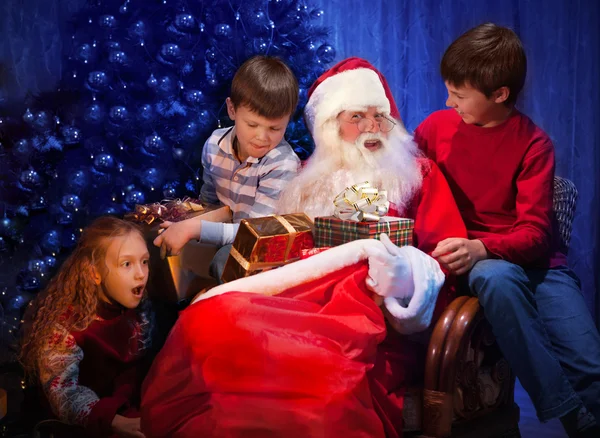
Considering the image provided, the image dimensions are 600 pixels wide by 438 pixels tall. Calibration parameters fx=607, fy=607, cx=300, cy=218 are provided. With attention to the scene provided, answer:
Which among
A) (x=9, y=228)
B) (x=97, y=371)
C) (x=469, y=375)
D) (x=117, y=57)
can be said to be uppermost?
(x=117, y=57)

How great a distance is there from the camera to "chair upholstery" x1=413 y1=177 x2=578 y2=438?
1589mm

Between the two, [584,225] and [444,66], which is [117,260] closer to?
[444,66]

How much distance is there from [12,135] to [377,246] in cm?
138

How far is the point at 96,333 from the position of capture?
1607mm

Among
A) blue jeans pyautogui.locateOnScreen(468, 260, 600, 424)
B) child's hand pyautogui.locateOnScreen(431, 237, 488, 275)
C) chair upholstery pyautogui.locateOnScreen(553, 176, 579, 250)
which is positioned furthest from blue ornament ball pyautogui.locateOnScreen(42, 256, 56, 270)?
chair upholstery pyautogui.locateOnScreen(553, 176, 579, 250)

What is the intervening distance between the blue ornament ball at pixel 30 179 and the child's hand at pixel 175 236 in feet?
1.92

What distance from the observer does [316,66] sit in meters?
2.45

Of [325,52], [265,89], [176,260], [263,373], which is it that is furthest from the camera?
[325,52]

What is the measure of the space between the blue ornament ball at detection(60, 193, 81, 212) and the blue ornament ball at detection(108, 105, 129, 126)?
0.95 feet

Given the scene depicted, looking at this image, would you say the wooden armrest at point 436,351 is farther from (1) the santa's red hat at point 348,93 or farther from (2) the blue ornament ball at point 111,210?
(2) the blue ornament ball at point 111,210

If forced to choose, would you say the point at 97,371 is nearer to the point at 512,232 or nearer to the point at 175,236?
the point at 175,236

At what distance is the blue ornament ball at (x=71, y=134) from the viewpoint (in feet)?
6.84

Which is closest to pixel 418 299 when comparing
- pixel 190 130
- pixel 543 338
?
pixel 543 338

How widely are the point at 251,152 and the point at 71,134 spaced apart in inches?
25.0
